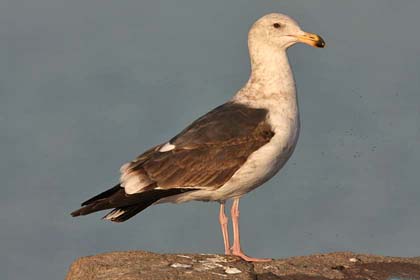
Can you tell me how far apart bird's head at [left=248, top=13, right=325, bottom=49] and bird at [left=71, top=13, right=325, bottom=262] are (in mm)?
751

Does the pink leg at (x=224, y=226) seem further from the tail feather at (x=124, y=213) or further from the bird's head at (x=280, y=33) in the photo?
the bird's head at (x=280, y=33)

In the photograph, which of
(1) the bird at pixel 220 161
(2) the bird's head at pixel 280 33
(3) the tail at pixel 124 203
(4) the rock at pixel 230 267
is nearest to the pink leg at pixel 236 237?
(1) the bird at pixel 220 161

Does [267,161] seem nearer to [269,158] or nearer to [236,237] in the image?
[269,158]

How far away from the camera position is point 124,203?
13.3 meters

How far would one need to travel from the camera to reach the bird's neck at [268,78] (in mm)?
13898

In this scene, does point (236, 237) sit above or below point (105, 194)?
below

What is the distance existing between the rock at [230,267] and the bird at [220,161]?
56 cm

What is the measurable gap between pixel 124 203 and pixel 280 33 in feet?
12.2

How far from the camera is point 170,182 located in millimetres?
13328

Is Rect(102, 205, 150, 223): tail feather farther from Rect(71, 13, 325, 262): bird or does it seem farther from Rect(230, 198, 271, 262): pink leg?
Rect(230, 198, 271, 262): pink leg

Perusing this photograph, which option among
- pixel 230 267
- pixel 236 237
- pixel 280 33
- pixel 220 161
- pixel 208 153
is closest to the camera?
pixel 230 267

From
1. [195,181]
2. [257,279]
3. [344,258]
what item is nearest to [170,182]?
[195,181]

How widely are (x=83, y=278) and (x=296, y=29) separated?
16.8ft

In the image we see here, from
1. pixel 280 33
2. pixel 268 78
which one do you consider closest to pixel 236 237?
pixel 268 78
